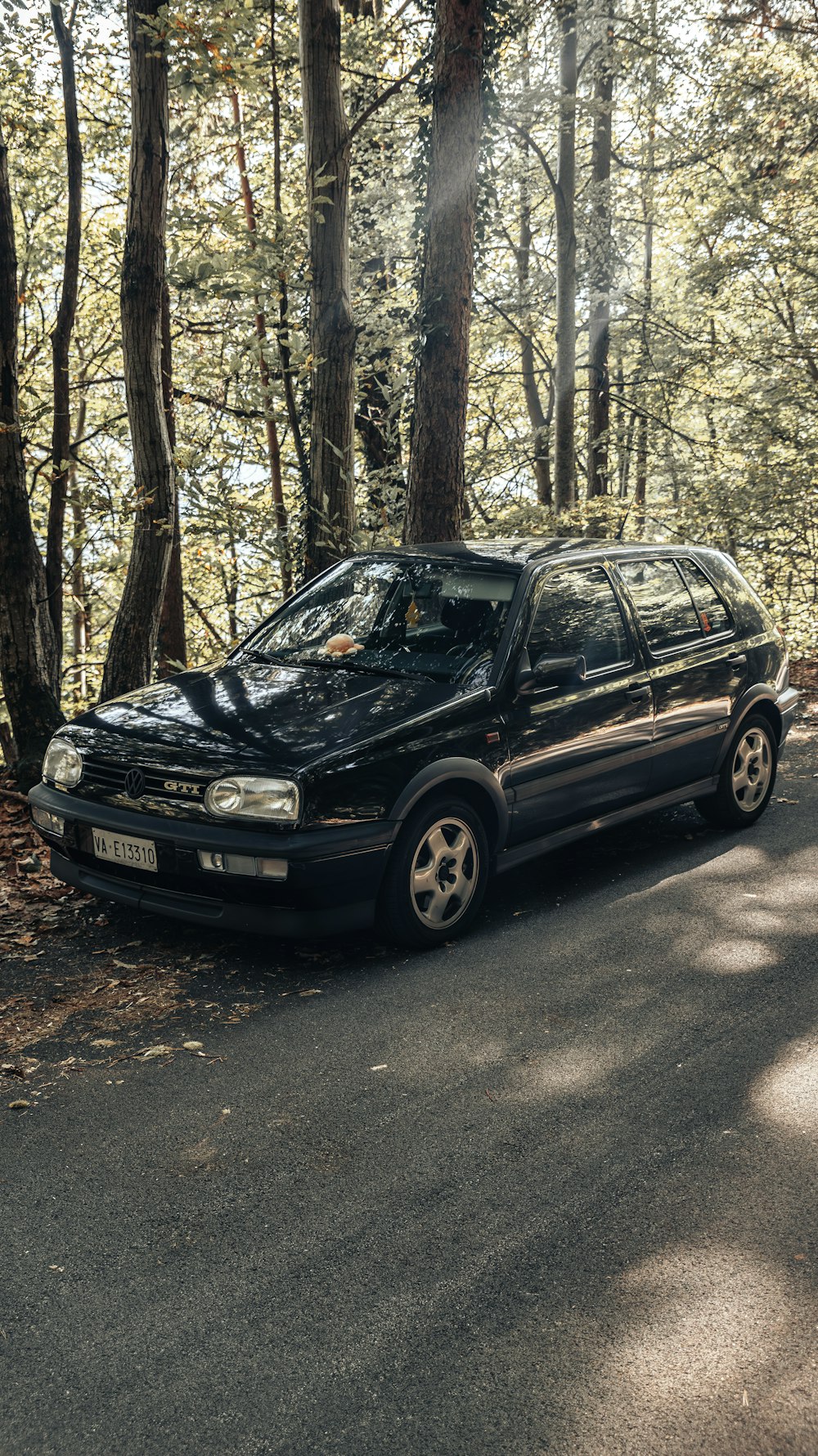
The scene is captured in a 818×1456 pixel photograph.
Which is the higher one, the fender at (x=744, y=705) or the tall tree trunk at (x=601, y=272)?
the tall tree trunk at (x=601, y=272)

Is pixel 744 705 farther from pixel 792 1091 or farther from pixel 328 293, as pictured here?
pixel 328 293

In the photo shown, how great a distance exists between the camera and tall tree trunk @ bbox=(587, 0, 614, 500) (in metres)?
18.5

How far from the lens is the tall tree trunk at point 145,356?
26.8 feet

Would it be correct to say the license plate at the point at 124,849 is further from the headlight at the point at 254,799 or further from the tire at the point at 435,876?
the tire at the point at 435,876

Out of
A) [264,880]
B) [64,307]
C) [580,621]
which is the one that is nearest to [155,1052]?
[264,880]

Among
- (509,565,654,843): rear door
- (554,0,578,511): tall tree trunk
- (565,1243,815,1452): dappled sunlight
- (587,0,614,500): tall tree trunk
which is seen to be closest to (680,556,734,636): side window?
(509,565,654,843): rear door

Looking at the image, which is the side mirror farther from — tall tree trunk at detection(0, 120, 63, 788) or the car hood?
tall tree trunk at detection(0, 120, 63, 788)

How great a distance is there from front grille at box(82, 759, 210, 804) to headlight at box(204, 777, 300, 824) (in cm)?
7

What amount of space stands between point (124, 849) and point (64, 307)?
679 cm

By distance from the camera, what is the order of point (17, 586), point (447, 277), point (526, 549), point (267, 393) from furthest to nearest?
point (267, 393) < point (447, 277) < point (17, 586) < point (526, 549)

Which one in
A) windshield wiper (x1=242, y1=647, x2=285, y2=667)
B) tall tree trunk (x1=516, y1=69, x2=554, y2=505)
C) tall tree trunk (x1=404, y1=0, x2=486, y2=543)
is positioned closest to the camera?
windshield wiper (x1=242, y1=647, x2=285, y2=667)

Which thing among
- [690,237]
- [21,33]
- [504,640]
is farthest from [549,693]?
[690,237]

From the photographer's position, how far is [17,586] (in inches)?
307

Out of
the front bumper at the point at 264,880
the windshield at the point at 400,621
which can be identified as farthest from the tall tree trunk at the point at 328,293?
the front bumper at the point at 264,880
